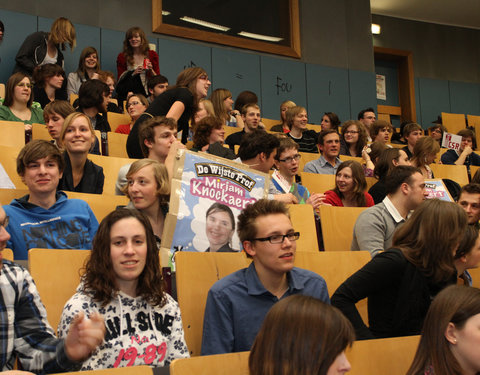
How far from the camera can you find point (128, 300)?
1.79 m

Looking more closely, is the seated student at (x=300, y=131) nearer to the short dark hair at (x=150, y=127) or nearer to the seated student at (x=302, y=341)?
the short dark hair at (x=150, y=127)

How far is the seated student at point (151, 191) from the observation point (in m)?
2.56

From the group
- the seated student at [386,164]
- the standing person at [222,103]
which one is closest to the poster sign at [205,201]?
the seated student at [386,164]

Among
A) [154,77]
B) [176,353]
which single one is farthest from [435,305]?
[154,77]

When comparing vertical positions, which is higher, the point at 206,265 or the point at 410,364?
the point at 206,265

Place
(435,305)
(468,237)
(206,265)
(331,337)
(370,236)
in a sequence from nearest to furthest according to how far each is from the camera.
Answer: (331,337) → (435,305) → (206,265) → (468,237) → (370,236)

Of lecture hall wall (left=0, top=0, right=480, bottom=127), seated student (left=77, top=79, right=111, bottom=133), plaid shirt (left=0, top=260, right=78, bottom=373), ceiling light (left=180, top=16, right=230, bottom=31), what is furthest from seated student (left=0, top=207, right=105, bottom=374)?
ceiling light (left=180, top=16, right=230, bottom=31)

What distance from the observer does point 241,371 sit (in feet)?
4.60

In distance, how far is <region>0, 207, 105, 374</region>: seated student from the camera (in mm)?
1339

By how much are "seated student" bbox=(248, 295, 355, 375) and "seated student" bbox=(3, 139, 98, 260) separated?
129 cm

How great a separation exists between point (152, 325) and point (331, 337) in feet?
2.41

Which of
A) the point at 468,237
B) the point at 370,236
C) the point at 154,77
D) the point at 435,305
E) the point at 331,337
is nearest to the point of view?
the point at 331,337

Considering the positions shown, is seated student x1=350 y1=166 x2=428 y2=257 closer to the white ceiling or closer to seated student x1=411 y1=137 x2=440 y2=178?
seated student x1=411 y1=137 x2=440 y2=178

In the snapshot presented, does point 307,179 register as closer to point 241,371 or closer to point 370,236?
point 370,236
